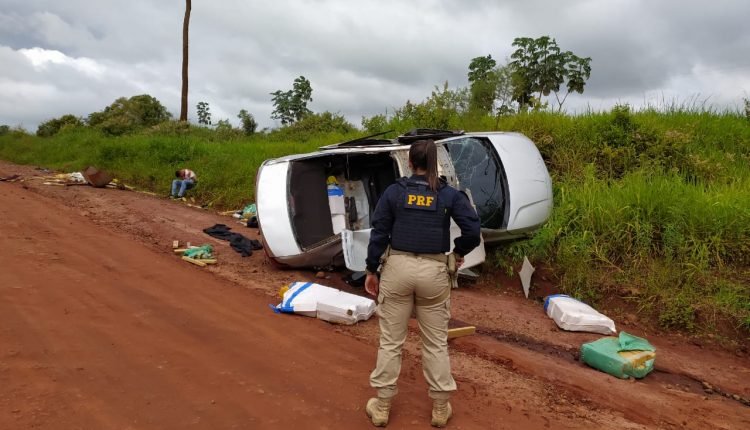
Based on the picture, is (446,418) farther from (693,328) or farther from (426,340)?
(693,328)

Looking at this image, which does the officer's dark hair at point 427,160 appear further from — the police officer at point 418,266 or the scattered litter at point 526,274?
the scattered litter at point 526,274

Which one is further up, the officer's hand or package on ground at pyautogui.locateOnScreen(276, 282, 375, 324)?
the officer's hand

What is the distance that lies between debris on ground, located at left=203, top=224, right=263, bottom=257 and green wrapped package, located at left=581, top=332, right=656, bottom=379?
16.0ft

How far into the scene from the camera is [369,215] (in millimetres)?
7500

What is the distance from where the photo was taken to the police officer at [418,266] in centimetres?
304

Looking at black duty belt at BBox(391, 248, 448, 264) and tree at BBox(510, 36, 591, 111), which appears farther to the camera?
tree at BBox(510, 36, 591, 111)

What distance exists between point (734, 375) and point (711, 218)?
2.43 meters

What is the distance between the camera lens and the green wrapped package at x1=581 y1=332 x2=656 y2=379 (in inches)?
168

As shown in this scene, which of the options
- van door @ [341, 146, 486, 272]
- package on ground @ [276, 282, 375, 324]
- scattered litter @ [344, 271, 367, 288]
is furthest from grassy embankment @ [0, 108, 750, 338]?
package on ground @ [276, 282, 375, 324]

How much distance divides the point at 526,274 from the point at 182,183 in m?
9.16

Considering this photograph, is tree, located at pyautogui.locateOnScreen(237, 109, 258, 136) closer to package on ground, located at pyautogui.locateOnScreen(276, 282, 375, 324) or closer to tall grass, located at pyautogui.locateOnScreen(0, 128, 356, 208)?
tall grass, located at pyautogui.locateOnScreen(0, 128, 356, 208)

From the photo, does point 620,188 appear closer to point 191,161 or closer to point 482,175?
point 482,175

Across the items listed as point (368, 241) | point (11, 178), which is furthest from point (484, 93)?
point (11, 178)

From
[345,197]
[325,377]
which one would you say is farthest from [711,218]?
[325,377]
